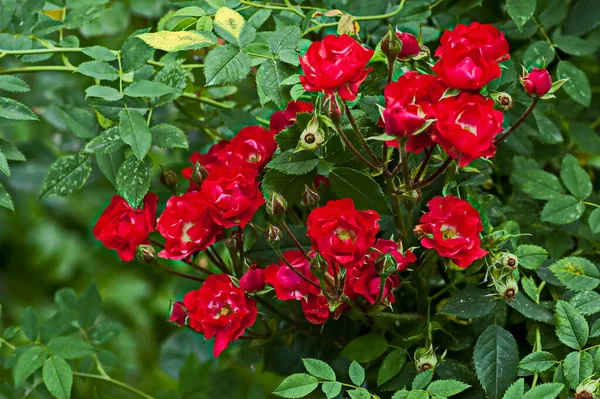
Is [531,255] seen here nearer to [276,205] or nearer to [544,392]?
[544,392]

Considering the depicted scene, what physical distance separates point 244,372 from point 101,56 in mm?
619

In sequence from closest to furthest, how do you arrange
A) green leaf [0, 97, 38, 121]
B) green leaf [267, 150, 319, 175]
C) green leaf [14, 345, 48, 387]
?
green leaf [267, 150, 319, 175] < green leaf [0, 97, 38, 121] < green leaf [14, 345, 48, 387]

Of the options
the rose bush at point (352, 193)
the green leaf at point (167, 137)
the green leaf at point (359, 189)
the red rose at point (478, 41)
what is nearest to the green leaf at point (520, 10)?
the rose bush at point (352, 193)

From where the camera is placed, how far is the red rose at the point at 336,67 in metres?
0.72

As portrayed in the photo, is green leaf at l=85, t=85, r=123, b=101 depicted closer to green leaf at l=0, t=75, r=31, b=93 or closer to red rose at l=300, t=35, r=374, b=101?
green leaf at l=0, t=75, r=31, b=93

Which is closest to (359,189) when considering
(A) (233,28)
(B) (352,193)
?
A: (B) (352,193)

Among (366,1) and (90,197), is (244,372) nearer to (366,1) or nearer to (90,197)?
(366,1)

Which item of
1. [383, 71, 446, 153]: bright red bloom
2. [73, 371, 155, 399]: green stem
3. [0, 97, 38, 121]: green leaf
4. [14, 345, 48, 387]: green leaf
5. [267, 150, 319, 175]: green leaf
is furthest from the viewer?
[73, 371, 155, 399]: green stem

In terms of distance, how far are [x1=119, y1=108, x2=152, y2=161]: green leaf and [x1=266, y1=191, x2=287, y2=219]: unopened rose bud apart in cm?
18

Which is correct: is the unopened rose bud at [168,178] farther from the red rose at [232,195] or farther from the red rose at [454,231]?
the red rose at [454,231]

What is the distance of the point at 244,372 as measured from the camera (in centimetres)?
135

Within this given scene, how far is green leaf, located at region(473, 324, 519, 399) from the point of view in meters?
0.83

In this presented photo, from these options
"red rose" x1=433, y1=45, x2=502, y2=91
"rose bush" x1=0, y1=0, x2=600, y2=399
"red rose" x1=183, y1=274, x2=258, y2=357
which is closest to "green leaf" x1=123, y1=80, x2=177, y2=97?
"rose bush" x1=0, y1=0, x2=600, y2=399

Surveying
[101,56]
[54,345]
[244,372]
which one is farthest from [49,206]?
[101,56]
